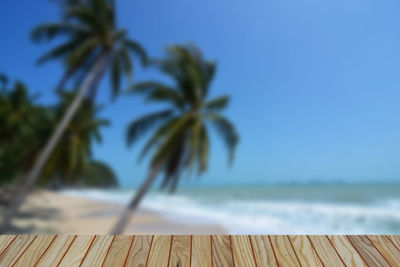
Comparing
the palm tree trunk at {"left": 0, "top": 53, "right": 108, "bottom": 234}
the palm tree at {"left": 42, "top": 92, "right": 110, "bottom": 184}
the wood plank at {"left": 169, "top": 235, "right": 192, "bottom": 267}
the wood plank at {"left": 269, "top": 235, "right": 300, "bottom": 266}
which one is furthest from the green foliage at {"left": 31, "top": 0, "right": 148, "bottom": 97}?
the wood plank at {"left": 269, "top": 235, "right": 300, "bottom": 266}

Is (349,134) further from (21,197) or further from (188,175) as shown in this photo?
(21,197)

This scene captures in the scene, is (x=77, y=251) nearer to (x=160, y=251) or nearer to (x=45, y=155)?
(x=160, y=251)

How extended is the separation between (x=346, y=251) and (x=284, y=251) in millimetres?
328

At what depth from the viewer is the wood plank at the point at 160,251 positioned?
150 cm

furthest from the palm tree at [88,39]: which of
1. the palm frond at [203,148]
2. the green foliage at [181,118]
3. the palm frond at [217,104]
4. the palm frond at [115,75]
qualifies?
the palm frond at [203,148]

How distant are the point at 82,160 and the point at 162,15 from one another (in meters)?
→ 6.32

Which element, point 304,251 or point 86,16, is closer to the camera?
point 304,251

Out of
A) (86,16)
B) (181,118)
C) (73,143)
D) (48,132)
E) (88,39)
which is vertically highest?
(86,16)

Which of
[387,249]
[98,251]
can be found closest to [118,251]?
[98,251]

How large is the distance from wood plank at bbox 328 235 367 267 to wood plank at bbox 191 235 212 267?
69cm

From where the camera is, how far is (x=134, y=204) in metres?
7.15

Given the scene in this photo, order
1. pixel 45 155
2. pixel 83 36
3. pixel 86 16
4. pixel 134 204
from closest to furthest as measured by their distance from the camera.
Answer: pixel 134 204 → pixel 45 155 → pixel 86 16 → pixel 83 36

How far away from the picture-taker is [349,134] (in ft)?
121

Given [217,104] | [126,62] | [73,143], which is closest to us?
[217,104]
